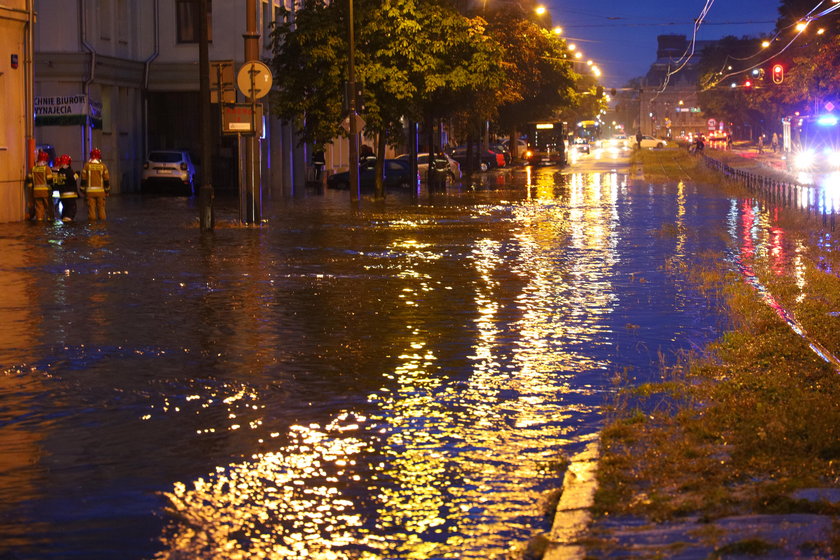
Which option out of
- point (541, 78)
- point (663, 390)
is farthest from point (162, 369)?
point (541, 78)

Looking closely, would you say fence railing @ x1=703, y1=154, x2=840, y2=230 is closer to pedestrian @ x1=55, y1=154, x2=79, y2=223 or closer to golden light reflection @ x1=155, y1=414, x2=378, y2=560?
pedestrian @ x1=55, y1=154, x2=79, y2=223

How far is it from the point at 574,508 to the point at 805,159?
70.5 metres

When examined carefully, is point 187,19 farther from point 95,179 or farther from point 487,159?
point 487,159

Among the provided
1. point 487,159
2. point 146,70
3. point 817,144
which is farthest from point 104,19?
point 817,144

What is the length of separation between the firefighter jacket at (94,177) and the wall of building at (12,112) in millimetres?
1547

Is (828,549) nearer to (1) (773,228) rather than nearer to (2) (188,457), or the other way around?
(2) (188,457)

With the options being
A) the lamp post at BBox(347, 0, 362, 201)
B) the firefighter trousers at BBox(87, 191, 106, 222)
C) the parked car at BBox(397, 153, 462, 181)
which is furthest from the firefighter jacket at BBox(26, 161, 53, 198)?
the parked car at BBox(397, 153, 462, 181)

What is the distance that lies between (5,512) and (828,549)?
3.77 m

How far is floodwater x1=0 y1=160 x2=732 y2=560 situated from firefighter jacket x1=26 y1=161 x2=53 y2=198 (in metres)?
6.71

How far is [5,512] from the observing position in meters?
6.44

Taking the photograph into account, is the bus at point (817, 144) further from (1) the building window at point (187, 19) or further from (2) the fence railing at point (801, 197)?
(1) the building window at point (187, 19)

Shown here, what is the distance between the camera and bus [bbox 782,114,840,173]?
66.4m

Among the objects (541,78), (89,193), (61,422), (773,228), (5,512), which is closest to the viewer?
(5,512)

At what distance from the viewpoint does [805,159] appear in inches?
2881
